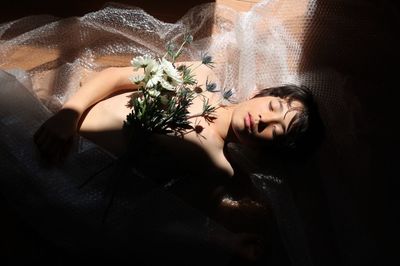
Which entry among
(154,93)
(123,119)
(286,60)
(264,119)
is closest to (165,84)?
(154,93)

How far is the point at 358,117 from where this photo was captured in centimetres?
115

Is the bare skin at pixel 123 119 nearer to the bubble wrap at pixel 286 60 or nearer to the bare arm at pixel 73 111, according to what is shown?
the bare arm at pixel 73 111

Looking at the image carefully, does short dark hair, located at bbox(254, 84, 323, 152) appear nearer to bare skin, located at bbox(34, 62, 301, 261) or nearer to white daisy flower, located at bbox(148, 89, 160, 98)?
bare skin, located at bbox(34, 62, 301, 261)

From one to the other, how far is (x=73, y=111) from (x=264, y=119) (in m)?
0.44

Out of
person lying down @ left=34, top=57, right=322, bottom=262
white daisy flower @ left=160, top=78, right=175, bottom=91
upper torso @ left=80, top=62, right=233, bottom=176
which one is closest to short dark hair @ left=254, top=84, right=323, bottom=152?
person lying down @ left=34, top=57, right=322, bottom=262

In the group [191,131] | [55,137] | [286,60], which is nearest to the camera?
[55,137]

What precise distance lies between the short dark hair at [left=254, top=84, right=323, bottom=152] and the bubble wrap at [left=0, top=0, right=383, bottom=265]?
4 cm

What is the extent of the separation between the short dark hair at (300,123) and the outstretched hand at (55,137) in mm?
471

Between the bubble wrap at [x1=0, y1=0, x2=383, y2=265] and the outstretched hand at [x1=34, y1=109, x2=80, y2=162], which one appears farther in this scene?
the bubble wrap at [x1=0, y1=0, x2=383, y2=265]

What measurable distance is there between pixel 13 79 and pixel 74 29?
0.73 ft

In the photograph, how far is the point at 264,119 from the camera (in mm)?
1057

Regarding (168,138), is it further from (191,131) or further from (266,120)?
(266,120)

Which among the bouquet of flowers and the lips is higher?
the bouquet of flowers

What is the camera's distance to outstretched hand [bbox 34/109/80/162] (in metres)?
0.99
